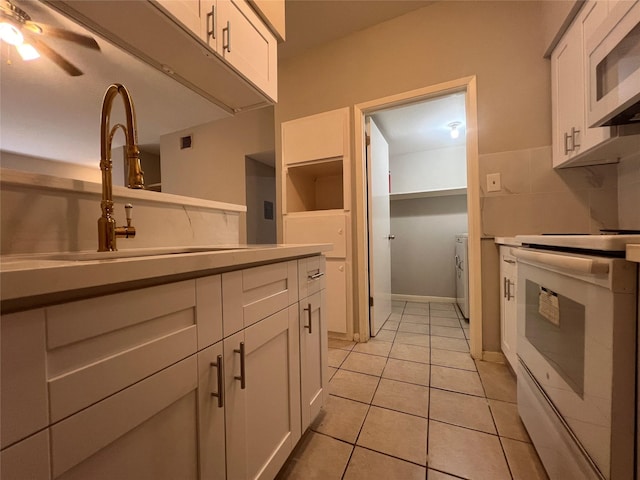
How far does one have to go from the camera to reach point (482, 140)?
70.2 inches

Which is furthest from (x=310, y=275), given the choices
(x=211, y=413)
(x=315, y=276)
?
(x=211, y=413)

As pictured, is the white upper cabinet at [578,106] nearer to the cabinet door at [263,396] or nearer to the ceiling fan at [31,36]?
the cabinet door at [263,396]

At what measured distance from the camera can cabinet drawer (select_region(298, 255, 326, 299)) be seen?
103 centimetres

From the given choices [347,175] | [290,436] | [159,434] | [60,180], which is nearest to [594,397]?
[290,436]

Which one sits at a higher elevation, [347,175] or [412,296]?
[347,175]

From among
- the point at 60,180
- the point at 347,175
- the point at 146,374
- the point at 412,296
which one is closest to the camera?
the point at 146,374

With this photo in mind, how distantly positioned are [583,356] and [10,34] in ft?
7.75

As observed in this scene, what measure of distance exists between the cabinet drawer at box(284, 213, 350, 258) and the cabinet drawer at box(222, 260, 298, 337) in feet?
3.95

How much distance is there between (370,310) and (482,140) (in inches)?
60.9

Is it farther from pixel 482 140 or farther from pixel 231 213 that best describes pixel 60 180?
pixel 482 140

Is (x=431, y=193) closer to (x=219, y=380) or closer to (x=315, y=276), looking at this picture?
(x=315, y=276)

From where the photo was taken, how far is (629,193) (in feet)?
4.63

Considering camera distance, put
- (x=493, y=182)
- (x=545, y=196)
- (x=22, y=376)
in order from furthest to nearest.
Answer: (x=493, y=182) < (x=545, y=196) < (x=22, y=376)

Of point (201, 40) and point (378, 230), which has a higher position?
point (201, 40)
